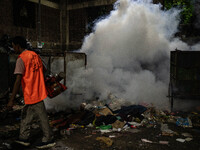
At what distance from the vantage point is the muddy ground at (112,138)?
3.53m

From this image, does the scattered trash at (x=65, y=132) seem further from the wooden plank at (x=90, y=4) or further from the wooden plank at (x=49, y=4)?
the wooden plank at (x=49, y=4)

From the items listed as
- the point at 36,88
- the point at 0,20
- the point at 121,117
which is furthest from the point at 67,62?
the point at 0,20

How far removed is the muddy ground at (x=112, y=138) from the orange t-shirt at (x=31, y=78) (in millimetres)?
907

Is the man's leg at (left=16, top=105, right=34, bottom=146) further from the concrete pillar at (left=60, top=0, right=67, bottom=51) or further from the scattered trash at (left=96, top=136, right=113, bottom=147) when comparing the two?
the concrete pillar at (left=60, top=0, right=67, bottom=51)

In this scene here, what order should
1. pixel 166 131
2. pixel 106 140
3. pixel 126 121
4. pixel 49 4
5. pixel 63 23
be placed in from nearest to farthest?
pixel 106 140 < pixel 166 131 < pixel 126 121 < pixel 49 4 < pixel 63 23

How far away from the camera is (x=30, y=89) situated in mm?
3156

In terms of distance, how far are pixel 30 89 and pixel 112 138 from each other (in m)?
2.00

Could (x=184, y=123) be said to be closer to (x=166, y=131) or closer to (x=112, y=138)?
(x=166, y=131)

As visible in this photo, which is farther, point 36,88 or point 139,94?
point 139,94

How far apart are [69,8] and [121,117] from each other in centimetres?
1311

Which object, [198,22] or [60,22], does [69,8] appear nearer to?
[60,22]

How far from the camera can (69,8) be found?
52.3 feet

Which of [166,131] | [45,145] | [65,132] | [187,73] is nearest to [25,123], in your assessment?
[45,145]

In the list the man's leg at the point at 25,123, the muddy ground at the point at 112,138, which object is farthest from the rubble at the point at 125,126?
the man's leg at the point at 25,123
